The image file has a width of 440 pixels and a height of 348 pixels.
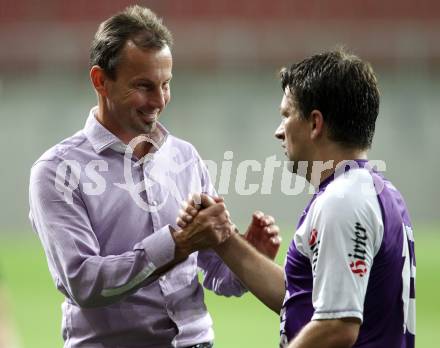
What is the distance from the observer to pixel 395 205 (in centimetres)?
294

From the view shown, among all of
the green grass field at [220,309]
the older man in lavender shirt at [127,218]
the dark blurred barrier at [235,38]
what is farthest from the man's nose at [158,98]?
the dark blurred barrier at [235,38]

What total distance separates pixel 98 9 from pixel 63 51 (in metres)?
4.01

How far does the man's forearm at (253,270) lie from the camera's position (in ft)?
11.6

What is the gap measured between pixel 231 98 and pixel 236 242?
12.6m

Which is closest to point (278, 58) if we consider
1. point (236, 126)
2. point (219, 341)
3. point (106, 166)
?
point (236, 126)

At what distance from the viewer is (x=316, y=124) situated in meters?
3.05

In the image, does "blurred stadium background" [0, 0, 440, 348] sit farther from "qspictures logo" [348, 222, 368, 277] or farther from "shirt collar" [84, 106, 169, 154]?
"qspictures logo" [348, 222, 368, 277]

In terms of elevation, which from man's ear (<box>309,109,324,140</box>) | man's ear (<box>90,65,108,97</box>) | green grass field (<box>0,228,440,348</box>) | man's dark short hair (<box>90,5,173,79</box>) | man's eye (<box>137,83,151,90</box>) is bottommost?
green grass field (<box>0,228,440,348</box>)

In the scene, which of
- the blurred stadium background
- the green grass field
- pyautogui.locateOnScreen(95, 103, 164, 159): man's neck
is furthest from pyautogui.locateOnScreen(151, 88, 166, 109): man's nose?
the blurred stadium background

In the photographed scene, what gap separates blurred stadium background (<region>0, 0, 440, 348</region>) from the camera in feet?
49.1

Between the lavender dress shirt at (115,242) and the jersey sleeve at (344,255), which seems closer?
the jersey sleeve at (344,255)

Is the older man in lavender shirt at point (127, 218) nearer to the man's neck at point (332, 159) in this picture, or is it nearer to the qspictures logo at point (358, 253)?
the man's neck at point (332, 159)

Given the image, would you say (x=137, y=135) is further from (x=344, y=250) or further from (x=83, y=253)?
(x=344, y=250)

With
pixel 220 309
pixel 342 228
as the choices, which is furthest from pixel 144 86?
pixel 220 309
